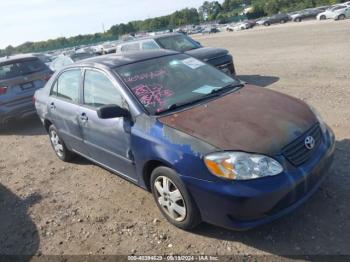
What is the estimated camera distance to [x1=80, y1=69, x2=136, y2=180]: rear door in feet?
13.8

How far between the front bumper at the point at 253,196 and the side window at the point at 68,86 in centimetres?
242

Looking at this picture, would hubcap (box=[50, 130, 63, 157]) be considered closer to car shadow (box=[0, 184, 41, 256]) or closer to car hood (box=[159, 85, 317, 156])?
car shadow (box=[0, 184, 41, 256])

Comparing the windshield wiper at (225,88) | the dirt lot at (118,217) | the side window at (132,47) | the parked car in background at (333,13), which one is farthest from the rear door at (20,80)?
the parked car in background at (333,13)

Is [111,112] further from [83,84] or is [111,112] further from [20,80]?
[20,80]

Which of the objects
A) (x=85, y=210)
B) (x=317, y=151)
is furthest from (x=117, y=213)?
(x=317, y=151)

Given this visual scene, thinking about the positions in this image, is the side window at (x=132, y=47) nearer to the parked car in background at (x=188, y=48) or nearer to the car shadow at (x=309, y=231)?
the parked car in background at (x=188, y=48)

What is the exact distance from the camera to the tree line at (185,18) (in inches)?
3346

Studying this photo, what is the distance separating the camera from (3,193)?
5656 mm

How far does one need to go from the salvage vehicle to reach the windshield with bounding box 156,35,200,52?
6.17m

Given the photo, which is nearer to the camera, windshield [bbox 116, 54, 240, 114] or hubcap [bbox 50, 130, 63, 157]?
windshield [bbox 116, 54, 240, 114]

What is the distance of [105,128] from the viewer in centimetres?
445

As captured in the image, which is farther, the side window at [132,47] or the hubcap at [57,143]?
the side window at [132,47]

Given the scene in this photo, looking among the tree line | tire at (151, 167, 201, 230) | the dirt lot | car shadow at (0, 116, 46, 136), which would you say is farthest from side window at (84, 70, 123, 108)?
the tree line

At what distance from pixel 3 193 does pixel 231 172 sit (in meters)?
3.95
